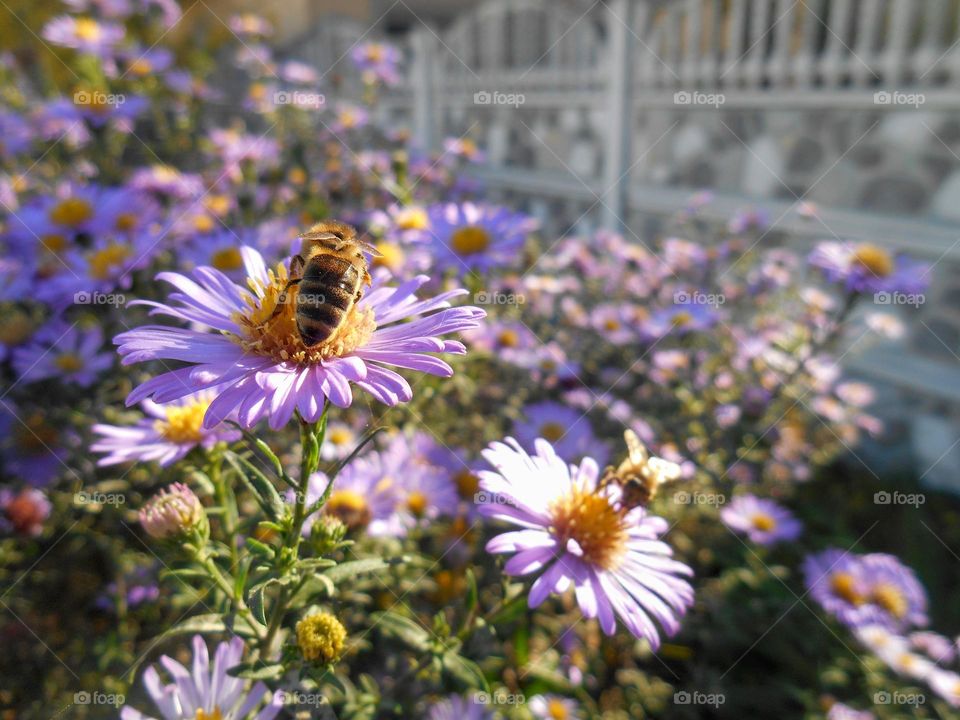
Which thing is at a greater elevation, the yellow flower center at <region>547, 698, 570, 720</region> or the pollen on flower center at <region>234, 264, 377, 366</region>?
the pollen on flower center at <region>234, 264, 377, 366</region>

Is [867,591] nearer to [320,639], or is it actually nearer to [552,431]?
[552,431]

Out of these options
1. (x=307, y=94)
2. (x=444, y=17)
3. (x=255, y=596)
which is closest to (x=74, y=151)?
(x=307, y=94)

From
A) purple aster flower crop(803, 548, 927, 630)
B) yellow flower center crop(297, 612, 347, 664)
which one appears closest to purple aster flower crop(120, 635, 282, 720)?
yellow flower center crop(297, 612, 347, 664)

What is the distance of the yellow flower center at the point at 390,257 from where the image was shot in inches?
73.9

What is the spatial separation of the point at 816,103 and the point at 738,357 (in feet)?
6.47

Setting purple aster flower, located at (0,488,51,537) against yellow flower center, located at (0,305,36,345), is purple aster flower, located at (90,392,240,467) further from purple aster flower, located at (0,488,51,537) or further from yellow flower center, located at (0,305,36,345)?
yellow flower center, located at (0,305,36,345)

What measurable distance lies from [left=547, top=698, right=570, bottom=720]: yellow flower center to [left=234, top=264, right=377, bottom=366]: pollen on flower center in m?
1.25

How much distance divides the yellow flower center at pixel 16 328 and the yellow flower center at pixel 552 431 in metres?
1.65

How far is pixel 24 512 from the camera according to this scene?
181 centimetres

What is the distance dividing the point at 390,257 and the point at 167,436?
0.99 m

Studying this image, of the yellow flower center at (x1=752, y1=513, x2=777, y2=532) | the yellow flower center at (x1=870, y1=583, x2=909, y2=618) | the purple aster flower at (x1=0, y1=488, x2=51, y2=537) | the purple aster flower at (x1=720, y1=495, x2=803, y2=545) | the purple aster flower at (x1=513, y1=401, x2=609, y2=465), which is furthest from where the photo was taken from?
the yellow flower center at (x1=752, y1=513, x2=777, y2=532)

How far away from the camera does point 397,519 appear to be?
1.46 metres

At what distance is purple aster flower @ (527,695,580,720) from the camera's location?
1.64 metres

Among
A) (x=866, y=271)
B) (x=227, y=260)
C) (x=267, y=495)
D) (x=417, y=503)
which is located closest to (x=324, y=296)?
(x=267, y=495)
